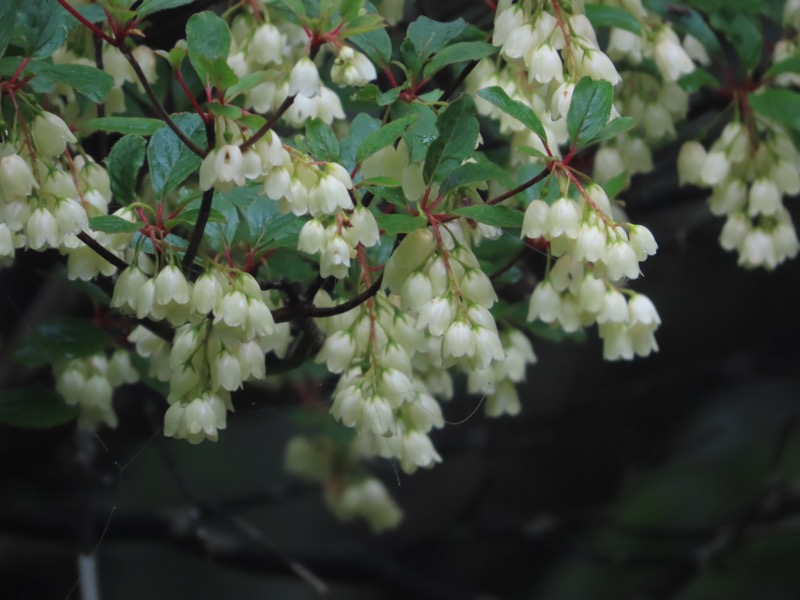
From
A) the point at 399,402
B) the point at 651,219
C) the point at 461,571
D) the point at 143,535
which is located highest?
the point at 651,219

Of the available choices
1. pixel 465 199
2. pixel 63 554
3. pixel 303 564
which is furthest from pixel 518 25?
pixel 63 554

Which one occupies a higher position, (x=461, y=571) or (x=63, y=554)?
(x=461, y=571)

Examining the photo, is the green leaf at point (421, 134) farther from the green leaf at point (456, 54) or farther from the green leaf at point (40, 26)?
the green leaf at point (40, 26)

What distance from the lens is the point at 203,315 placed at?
0.98m

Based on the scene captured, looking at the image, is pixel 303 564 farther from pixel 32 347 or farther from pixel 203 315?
pixel 203 315

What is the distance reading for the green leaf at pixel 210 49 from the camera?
34.8 inches

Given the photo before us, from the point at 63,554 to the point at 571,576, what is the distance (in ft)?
5.40

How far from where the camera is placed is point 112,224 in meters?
0.95

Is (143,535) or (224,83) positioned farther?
(143,535)

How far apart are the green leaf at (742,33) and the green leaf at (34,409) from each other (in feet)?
3.45

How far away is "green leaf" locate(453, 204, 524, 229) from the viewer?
0.97 meters

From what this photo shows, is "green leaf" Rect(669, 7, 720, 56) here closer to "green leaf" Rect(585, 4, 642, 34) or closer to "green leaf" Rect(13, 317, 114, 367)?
"green leaf" Rect(585, 4, 642, 34)

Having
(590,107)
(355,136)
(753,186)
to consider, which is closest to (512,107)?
(590,107)

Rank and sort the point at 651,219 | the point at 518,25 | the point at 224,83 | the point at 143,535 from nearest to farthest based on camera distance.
→ the point at 224,83 < the point at 518,25 < the point at 143,535 < the point at 651,219
